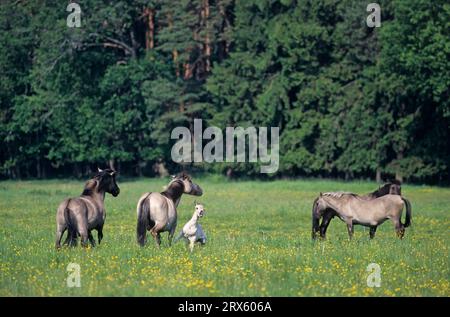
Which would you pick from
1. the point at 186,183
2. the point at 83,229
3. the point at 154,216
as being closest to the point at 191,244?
the point at 154,216

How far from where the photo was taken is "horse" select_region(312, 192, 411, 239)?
22.5 metres

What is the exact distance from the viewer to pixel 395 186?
2380 centimetres

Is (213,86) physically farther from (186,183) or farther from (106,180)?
(106,180)

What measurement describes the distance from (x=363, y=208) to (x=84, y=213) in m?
6.79

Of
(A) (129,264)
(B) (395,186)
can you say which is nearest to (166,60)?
(B) (395,186)

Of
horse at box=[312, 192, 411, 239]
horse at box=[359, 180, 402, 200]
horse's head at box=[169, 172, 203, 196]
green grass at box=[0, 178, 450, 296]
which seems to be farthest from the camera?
horse at box=[359, 180, 402, 200]

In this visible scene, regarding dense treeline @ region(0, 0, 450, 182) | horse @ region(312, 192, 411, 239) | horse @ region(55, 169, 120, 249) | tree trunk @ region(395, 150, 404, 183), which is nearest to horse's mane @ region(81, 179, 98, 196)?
horse @ region(55, 169, 120, 249)

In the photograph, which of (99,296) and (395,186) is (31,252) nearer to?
(99,296)

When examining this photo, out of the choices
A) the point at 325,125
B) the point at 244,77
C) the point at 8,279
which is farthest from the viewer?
the point at 244,77

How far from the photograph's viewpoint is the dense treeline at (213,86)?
175 ft

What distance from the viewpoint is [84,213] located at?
1942 centimetres

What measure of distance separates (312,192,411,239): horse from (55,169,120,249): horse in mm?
5122

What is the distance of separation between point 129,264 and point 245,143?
41501mm

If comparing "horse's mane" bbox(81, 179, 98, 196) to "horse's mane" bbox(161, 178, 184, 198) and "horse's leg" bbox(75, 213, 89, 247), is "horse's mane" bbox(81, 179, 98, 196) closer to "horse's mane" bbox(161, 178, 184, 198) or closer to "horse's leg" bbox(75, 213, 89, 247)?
"horse's leg" bbox(75, 213, 89, 247)
